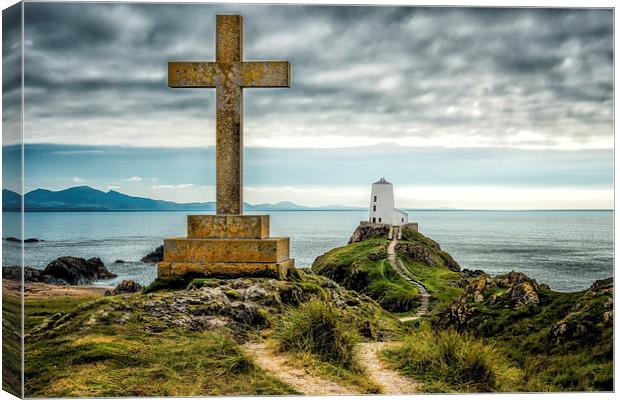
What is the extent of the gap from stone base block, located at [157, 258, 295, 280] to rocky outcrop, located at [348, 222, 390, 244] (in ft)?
102

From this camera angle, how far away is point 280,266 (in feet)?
→ 40.5

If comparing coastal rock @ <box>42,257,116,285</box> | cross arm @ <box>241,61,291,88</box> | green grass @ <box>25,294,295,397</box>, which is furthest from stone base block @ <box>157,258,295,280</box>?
coastal rock @ <box>42,257,116,285</box>

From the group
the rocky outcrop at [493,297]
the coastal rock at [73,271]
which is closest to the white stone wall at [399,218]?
the coastal rock at [73,271]

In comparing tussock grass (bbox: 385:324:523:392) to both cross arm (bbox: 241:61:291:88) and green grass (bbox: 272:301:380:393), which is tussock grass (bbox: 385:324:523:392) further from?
cross arm (bbox: 241:61:291:88)

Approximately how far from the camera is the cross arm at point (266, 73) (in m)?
12.4

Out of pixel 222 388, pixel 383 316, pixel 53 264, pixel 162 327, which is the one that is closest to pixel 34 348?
pixel 162 327

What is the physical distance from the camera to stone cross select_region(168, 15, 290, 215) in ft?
40.9

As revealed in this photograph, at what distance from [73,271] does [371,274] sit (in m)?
12.0

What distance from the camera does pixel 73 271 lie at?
26.9 m

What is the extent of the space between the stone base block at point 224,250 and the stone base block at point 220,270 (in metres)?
0.07

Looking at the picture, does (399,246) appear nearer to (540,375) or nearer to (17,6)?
(540,375)

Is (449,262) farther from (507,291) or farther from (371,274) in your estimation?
(507,291)

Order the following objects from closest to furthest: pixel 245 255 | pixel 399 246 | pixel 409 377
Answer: pixel 409 377 < pixel 245 255 < pixel 399 246

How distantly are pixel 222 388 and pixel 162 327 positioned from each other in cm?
155
